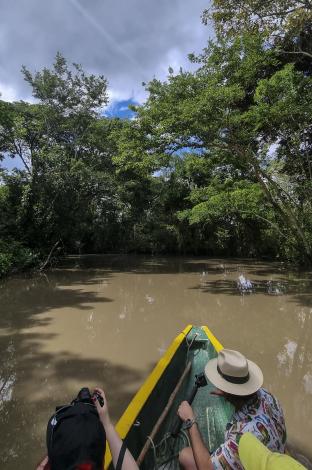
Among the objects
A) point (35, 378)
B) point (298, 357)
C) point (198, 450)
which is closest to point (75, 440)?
point (198, 450)

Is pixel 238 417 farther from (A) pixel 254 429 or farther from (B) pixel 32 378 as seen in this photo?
(B) pixel 32 378

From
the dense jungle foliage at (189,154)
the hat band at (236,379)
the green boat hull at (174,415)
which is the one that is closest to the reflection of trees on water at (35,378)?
the green boat hull at (174,415)

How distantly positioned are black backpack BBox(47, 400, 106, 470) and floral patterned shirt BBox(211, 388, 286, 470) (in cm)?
84

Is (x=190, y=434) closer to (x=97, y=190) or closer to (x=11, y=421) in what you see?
(x=11, y=421)

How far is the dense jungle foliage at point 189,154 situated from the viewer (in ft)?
33.3

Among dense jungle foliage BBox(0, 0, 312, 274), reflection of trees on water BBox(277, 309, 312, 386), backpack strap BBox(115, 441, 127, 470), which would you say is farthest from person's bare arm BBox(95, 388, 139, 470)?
dense jungle foliage BBox(0, 0, 312, 274)

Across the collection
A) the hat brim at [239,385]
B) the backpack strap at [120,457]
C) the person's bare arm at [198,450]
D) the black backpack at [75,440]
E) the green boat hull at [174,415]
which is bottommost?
the green boat hull at [174,415]

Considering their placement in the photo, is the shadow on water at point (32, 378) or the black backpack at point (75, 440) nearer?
the black backpack at point (75, 440)

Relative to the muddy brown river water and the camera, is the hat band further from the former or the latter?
the muddy brown river water

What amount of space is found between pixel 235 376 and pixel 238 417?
210 mm

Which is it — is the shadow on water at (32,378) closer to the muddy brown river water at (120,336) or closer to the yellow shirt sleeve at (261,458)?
the muddy brown river water at (120,336)

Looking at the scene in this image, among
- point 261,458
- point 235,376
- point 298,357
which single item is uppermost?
point 261,458

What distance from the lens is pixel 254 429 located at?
184cm

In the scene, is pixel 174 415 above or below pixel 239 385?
below
